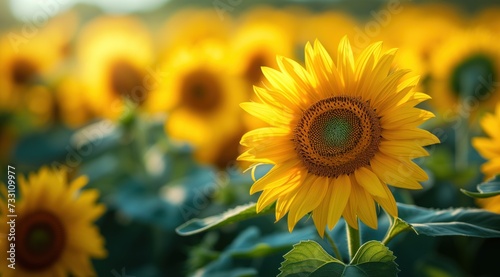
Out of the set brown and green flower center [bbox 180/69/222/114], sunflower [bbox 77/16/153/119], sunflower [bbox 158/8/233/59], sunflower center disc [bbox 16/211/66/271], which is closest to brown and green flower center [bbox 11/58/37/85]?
sunflower [bbox 77/16/153/119]

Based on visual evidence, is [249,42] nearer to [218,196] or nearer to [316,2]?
[218,196]

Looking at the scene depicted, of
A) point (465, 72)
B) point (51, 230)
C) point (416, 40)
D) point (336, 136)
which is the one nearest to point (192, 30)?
point (416, 40)

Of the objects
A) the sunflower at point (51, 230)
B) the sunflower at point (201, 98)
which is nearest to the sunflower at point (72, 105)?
the sunflower at point (201, 98)

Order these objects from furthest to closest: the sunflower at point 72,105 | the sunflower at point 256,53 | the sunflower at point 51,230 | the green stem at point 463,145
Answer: the sunflower at point 72,105 → the sunflower at point 256,53 → the green stem at point 463,145 → the sunflower at point 51,230

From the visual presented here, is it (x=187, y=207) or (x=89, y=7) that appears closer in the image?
(x=187, y=207)

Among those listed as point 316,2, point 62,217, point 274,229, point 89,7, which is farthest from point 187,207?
point 316,2

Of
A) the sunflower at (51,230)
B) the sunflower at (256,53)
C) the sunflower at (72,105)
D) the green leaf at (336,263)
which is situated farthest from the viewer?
the sunflower at (72,105)

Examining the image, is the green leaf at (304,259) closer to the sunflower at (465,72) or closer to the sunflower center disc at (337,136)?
the sunflower center disc at (337,136)

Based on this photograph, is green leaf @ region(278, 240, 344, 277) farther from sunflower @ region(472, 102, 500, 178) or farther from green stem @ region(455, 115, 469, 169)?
green stem @ region(455, 115, 469, 169)
